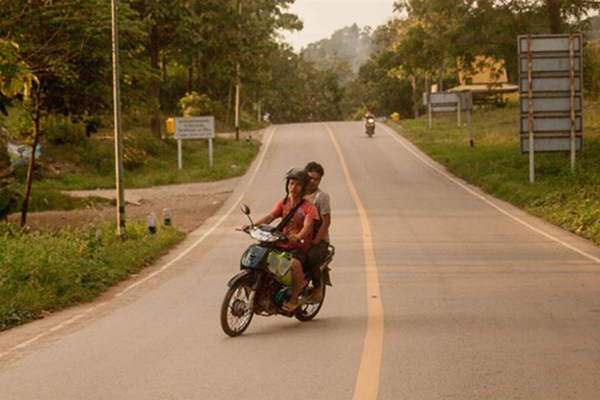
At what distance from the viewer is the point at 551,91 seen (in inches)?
1202

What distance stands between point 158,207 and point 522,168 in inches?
538

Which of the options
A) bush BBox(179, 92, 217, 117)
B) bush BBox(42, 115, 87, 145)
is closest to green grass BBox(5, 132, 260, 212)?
bush BBox(42, 115, 87, 145)

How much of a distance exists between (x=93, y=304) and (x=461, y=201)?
17774 millimetres

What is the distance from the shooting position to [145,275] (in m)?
17.4

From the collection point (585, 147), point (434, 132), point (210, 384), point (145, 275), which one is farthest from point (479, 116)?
point (210, 384)

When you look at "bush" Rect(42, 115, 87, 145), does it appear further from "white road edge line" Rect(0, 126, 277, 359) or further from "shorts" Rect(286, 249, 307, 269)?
"shorts" Rect(286, 249, 307, 269)

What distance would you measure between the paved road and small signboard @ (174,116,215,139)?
21.0 meters

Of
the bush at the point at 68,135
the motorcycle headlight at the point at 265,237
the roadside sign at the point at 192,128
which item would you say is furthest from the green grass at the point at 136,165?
the motorcycle headlight at the point at 265,237

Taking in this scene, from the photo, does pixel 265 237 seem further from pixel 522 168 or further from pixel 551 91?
pixel 522 168

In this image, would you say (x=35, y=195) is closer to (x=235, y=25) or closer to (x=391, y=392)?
(x=235, y=25)

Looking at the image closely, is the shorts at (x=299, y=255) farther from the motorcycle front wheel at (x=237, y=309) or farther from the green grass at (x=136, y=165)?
the green grass at (x=136, y=165)

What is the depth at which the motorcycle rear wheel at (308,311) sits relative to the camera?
36.6ft

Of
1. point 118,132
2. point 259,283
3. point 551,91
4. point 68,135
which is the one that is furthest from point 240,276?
point 68,135

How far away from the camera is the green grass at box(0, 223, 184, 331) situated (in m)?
13.3
